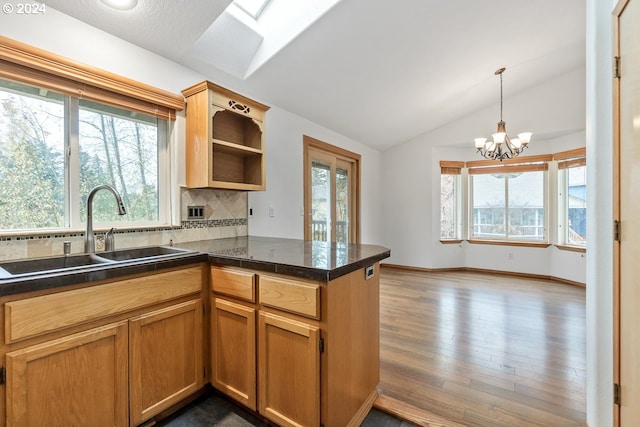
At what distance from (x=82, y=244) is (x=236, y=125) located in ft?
4.71

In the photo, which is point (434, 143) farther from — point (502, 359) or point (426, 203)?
point (502, 359)

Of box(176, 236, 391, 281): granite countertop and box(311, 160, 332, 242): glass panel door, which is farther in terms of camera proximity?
box(311, 160, 332, 242): glass panel door

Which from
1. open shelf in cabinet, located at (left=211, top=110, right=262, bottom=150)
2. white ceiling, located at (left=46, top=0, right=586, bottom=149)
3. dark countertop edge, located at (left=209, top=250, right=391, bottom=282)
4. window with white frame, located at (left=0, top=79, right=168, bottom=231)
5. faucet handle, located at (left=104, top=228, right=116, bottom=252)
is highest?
white ceiling, located at (left=46, top=0, right=586, bottom=149)

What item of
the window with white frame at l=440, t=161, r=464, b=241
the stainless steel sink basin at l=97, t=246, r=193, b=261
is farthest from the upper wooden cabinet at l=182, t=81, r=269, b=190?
the window with white frame at l=440, t=161, r=464, b=241

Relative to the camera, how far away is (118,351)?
1347 mm

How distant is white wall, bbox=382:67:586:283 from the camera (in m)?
4.32

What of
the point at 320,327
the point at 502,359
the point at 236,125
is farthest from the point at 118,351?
the point at 502,359

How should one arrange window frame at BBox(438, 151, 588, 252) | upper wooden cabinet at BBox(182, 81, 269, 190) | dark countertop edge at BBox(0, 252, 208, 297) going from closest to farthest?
dark countertop edge at BBox(0, 252, 208, 297) < upper wooden cabinet at BBox(182, 81, 269, 190) < window frame at BBox(438, 151, 588, 252)

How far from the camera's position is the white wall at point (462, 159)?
432cm

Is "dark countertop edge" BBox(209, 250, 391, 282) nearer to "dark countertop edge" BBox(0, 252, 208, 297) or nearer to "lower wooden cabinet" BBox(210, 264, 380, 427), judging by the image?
"lower wooden cabinet" BBox(210, 264, 380, 427)

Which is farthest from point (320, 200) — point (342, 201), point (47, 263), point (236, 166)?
point (47, 263)

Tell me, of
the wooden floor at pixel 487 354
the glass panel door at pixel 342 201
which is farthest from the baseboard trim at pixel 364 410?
the glass panel door at pixel 342 201

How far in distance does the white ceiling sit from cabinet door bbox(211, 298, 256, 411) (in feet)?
5.84

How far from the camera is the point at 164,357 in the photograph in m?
1.53
